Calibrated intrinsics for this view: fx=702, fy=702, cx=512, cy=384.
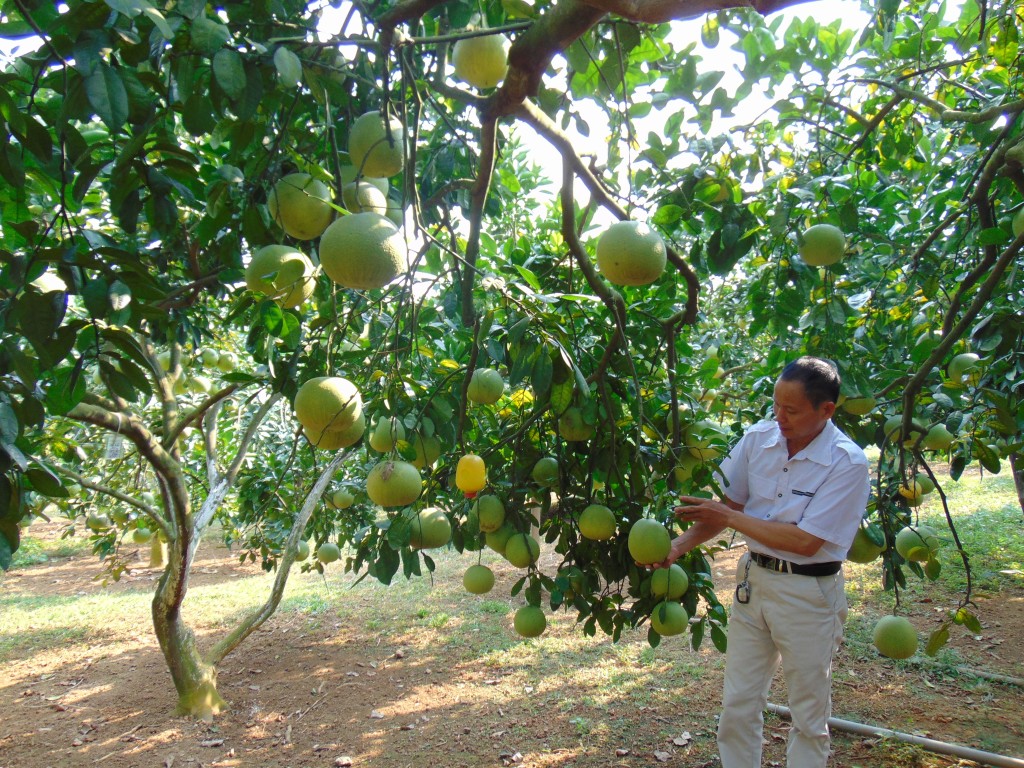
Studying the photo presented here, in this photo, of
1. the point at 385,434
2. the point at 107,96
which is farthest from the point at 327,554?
the point at 107,96

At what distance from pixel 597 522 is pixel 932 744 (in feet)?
7.39

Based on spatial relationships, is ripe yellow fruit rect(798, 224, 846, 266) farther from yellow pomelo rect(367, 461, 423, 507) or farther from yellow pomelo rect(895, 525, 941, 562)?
yellow pomelo rect(367, 461, 423, 507)

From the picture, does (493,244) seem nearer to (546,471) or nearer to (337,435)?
(546,471)

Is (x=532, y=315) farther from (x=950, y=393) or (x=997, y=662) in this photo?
(x=997, y=662)

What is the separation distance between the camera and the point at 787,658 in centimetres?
229

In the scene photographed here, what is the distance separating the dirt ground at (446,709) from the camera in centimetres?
352

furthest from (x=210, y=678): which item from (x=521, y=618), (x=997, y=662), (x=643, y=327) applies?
(x=997, y=662)

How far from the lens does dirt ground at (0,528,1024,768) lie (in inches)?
139

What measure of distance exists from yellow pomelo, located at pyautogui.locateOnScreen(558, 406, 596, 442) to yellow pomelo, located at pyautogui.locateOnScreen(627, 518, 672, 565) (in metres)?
0.33

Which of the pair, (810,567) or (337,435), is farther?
(810,567)

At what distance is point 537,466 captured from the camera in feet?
7.88

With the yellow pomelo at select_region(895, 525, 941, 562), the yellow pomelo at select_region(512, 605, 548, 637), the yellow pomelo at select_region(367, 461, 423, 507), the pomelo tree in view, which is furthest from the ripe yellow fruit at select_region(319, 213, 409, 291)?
the yellow pomelo at select_region(895, 525, 941, 562)

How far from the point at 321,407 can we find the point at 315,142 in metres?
0.83

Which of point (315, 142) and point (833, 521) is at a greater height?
point (315, 142)
